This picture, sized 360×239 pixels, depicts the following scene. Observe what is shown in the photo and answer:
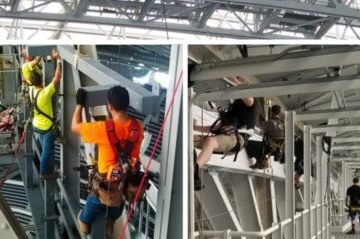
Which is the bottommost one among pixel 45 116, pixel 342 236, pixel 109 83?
pixel 342 236

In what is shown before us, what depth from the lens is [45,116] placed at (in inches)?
84.5

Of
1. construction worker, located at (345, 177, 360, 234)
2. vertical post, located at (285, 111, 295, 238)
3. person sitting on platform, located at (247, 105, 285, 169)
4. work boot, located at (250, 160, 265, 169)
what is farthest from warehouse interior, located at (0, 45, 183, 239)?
construction worker, located at (345, 177, 360, 234)

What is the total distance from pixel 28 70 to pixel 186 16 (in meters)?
5.20

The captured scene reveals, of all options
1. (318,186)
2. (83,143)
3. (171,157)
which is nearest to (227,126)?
(171,157)

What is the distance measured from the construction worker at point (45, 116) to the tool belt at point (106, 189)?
0.17m

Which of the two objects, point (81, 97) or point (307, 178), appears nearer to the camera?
point (81, 97)

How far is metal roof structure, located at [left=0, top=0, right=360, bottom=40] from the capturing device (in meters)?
6.38

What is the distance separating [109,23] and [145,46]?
191 inches

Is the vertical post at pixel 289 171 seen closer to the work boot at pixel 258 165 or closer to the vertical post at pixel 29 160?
the work boot at pixel 258 165

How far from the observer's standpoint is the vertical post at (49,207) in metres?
2.13

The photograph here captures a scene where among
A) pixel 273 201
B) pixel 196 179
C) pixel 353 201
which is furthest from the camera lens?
pixel 353 201

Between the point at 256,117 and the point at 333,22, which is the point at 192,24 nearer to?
the point at 333,22

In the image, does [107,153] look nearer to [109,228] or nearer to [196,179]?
[109,228]

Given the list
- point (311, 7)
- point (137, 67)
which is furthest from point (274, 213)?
point (311, 7)
